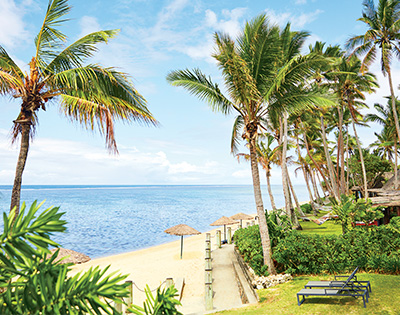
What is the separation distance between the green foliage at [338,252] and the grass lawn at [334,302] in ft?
2.76

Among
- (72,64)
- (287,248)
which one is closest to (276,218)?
(287,248)

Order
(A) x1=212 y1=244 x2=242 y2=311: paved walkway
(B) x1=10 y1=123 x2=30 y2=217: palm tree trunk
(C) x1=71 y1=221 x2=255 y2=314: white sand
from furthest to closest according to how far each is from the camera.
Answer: (C) x1=71 y1=221 x2=255 y2=314: white sand
(A) x1=212 y1=244 x2=242 y2=311: paved walkway
(B) x1=10 y1=123 x2=30 y2=217: palm tree trunk

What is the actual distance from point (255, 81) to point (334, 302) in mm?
7607

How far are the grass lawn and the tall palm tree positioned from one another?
1811mm

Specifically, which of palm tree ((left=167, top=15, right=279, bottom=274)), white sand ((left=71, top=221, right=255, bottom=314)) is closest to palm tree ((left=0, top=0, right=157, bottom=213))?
palm tree ((left=167, top=15, right=279, bottom=274))

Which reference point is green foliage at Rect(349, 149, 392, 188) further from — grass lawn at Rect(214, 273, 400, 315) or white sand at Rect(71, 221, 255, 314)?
grass lawn at Rect(214, 273, 400, 315)

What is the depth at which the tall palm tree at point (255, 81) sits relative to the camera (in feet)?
33.5

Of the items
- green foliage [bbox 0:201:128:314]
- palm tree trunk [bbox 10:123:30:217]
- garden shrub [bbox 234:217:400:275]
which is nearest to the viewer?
green foliage [bbox 0:201:128:314]

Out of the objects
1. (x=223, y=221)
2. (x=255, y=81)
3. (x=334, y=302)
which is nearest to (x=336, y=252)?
(x=334, y=302)

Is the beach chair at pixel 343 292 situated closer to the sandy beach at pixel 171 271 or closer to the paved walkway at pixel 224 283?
the paved walkway at pixel 224 283

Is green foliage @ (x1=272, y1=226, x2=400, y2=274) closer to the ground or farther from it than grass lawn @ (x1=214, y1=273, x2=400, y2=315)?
farther from it

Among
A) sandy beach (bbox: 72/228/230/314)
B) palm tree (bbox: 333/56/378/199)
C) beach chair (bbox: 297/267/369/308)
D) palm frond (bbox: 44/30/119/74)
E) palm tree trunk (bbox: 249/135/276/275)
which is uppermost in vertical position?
palm tree (bbox: 333/56/378/199)

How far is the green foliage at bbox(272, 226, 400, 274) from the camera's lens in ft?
31.9

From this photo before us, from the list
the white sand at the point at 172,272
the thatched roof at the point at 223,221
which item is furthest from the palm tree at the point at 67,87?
the thatched roof at the point at 223,221
